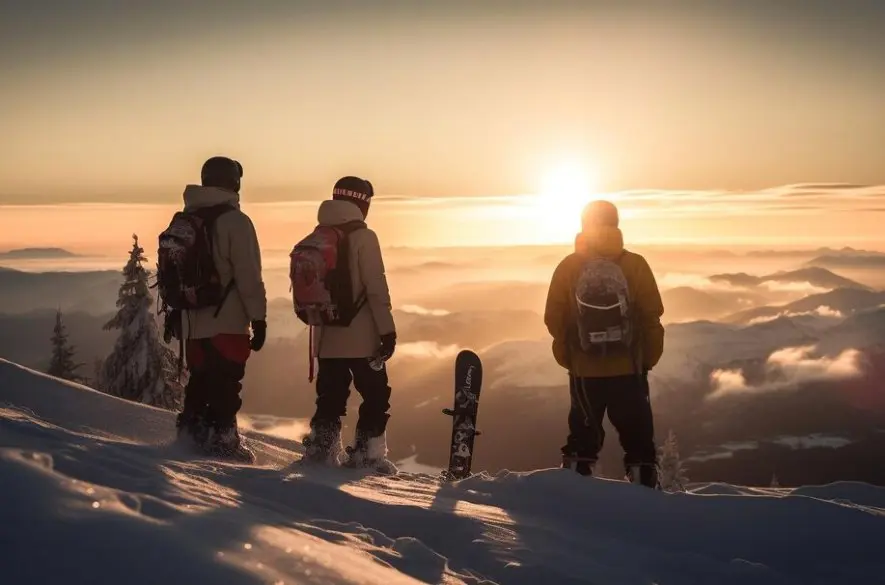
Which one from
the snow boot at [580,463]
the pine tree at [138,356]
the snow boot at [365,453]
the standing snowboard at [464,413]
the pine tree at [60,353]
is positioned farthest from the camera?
the pine tree at [60,353]

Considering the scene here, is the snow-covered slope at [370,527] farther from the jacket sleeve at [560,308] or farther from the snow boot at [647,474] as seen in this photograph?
the jacket sleeve at [560,308]

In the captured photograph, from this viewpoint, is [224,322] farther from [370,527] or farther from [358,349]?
[370,527]

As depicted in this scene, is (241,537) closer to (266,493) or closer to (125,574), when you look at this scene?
(125,574)

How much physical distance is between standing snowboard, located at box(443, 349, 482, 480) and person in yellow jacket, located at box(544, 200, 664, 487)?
4.69ft

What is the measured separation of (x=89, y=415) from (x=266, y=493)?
4276 millimetres

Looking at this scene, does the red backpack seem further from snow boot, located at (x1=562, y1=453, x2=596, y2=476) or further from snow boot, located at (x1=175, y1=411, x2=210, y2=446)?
snow boot, located at (x1=562, y1=453, x2=596, y2=476)

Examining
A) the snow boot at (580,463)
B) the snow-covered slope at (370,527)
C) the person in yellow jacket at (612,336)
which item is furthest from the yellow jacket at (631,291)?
the snow-covered slope at (370,527)

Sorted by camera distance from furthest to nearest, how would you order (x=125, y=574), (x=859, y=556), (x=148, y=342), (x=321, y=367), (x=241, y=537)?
(x=148, y=342)
(x=321, y=367)
(x=859, y=556)
(x=241, y=537)
(x=125, y=574)

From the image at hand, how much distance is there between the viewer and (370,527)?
5785 mm

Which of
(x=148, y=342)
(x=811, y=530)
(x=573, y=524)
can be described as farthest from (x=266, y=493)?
(x=148, y=342)

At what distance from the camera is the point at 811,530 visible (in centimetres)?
632

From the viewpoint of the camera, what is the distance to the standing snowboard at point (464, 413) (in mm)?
9453

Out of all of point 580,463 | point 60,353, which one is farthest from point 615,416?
point 60,353

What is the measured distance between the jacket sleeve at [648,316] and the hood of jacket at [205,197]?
15.3 feet
